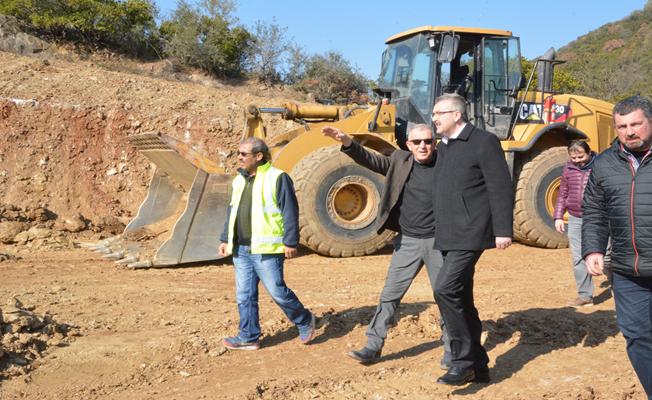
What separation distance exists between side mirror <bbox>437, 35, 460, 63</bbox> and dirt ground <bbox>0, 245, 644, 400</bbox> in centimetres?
291

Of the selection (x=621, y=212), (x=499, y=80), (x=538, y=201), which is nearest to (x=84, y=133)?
(x=499, y=80)

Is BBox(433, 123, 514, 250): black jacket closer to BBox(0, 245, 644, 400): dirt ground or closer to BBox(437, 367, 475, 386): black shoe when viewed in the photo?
BBox(437, 367, 475, 386): black shoe

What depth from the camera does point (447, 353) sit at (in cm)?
459

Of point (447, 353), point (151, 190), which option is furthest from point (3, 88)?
point (447, 353)

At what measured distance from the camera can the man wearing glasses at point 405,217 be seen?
14.9 feet

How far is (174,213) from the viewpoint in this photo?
9648 mm

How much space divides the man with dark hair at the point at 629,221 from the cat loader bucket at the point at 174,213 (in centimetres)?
525

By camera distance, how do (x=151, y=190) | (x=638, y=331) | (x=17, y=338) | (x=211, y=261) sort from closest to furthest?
1. (x=638, y=331)
2. (x=17, y=338)
3. (x=211, y=261)
4. (x=151, y=190)

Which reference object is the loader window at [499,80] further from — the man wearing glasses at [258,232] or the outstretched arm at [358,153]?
the man wearing glasses at [258,232]

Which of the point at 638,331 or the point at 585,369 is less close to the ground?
the point at 638,331

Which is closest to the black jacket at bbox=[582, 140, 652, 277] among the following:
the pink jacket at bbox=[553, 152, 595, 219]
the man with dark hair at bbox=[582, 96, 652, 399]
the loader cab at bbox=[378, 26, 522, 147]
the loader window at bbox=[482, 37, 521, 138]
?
the man with dark hair at bbox=[582, 96, 652, 399]

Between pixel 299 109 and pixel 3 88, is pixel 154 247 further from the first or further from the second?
pixel 3 88

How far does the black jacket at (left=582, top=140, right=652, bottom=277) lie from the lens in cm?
341

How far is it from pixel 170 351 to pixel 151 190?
5221 mm
